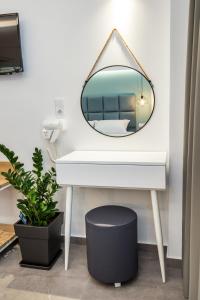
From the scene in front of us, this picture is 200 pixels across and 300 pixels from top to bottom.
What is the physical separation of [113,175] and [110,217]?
30cm

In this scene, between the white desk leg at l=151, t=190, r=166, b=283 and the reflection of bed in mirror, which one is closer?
the white desk leg at l=151, t=190, r=166, b=283

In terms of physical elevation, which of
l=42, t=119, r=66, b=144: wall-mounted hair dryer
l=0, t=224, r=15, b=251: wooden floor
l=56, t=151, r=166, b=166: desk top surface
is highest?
l=42, t=119, r=66, b=144: wall-mounted hair dryer

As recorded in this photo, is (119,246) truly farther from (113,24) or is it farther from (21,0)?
(21,0)

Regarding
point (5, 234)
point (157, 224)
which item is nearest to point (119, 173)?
point (157, 224)

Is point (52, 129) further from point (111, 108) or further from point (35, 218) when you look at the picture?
point (35, 218)

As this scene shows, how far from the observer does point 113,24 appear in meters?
2.22

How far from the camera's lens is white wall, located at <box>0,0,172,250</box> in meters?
2.18

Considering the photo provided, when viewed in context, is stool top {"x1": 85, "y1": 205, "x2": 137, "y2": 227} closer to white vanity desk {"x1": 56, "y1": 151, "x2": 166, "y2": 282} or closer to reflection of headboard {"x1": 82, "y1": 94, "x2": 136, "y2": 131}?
white vanity desk {"x1": 56, "y1": 151, "x2": 166, "y2": 282}

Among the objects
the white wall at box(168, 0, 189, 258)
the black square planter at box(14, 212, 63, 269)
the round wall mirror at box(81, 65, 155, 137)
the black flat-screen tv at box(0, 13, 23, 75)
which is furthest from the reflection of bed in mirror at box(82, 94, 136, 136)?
the black square planter at box(14, 212, 63, 269)

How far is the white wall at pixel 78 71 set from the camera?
7.16 ft

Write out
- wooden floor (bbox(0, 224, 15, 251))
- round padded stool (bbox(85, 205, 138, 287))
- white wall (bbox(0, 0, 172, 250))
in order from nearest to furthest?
round padded stool (bbox(85, 205, 138, 287))
white wall (bbox(0, 0, 172, 250))
wooden floor (bbox(0, 224, 15, 251))

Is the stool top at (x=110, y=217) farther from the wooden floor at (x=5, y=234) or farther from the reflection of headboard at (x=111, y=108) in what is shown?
the wooden floor at (x=5, y=234)

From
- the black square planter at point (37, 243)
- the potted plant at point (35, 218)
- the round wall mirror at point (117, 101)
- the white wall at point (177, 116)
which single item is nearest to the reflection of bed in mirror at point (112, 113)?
the round wall mirror at point (117, 101)

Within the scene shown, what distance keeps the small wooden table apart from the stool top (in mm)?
867
